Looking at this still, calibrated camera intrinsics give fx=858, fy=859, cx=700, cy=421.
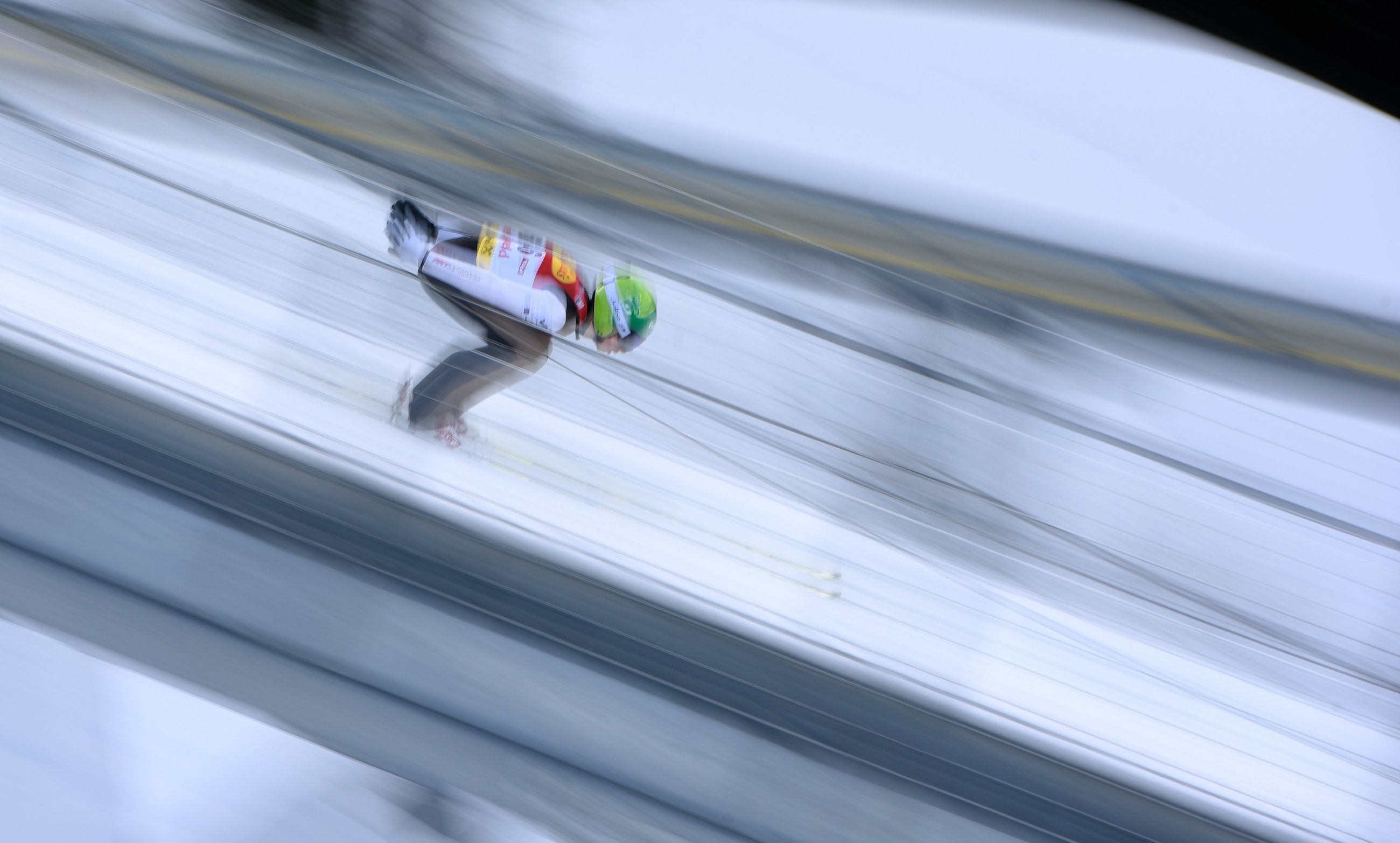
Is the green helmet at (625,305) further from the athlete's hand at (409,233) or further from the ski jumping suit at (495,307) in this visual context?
the athlete's hand at (409,233)

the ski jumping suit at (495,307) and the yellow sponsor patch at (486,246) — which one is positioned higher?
the yellow sponsor patch at (486,246)

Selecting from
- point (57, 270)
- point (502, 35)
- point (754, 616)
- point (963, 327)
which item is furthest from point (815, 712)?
point (57, 270)

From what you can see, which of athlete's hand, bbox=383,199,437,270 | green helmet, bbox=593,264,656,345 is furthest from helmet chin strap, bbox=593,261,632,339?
athlete's hand, bbox=383,199,437,270

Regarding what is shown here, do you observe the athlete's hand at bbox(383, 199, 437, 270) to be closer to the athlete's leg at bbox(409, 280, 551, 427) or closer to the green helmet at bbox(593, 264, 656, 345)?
the athlete's leg at bbox(409, 280, 551, 427)

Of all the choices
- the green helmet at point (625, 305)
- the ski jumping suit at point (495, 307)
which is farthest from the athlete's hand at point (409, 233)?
the green helmet at point (625, 305)

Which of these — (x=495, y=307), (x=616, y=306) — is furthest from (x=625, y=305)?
(x=495, y=307)

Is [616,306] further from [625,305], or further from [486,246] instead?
[486,246]

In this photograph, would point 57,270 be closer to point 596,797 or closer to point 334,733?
point 334,733
